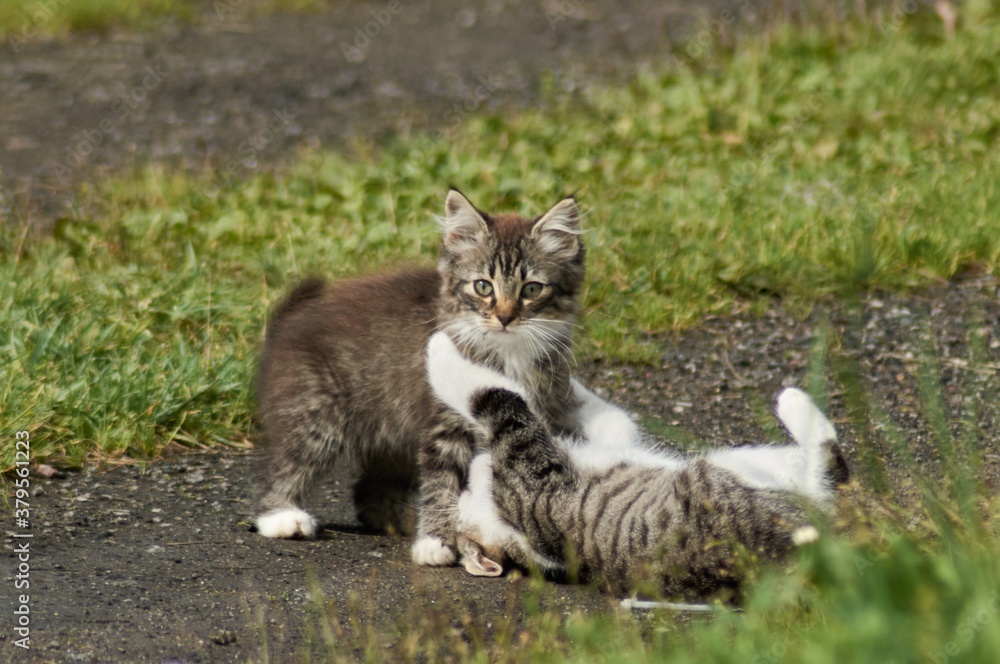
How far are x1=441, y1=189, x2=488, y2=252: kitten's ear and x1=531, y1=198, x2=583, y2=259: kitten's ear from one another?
0.71 ft

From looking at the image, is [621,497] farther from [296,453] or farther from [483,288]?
[296,453]

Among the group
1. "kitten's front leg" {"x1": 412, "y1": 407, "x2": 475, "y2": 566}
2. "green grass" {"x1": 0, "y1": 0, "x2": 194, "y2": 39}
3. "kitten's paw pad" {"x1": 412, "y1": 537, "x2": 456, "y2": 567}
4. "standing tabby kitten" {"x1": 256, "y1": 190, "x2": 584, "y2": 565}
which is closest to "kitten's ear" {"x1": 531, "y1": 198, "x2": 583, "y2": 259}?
"standing tabby kitten" {"x1": 256, "y1": 190, "x2": 584, "y2": 565}

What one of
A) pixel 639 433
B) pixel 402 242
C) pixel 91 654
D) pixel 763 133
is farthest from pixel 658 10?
pixel 91 654

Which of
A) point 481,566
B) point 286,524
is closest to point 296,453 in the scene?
point 286,524

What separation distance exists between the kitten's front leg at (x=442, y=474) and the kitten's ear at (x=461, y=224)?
725mm

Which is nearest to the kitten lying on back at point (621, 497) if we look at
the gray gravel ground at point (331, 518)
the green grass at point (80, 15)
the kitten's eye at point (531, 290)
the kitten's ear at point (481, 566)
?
the kitten's ear at point (481, 566)

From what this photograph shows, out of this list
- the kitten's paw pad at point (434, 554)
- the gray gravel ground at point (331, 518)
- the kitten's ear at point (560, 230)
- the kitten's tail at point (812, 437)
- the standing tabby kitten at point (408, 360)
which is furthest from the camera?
the kitten's ear at point (560, 230)

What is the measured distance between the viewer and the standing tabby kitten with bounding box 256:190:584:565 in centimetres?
447

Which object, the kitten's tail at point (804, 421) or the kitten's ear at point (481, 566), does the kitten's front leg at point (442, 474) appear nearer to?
the kitten's ear at point (481, 566)

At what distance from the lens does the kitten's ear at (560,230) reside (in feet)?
15.0

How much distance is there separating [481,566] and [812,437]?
3.83 ft

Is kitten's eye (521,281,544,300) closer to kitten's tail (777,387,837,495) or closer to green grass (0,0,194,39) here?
kitten's tail (777,387,837,495)

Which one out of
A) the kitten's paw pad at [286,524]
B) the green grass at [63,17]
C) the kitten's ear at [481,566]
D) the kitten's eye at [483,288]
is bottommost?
the kitten's paw pad at [286,524]

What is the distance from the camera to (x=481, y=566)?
4039mm
